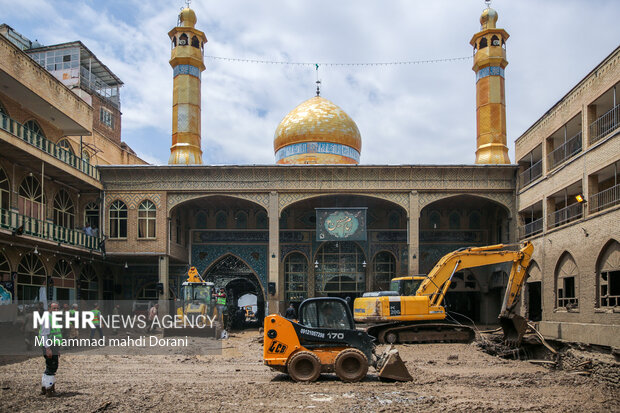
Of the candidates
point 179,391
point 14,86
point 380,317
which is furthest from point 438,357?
point 14,86

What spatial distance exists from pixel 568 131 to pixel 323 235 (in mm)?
11805

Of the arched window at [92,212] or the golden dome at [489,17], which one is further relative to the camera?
the golden dome at [489,17]

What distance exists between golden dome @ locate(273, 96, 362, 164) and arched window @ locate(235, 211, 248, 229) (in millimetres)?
4156

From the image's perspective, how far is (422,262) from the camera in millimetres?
34062

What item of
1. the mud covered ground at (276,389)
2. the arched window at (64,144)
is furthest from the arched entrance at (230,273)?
the mud covered ground at (276,389)

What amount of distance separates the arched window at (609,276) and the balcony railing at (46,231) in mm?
19317

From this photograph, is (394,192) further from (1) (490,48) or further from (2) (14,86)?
(2) (14,86)

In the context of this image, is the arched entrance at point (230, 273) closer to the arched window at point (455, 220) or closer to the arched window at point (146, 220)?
the arched window at point (146, 220)

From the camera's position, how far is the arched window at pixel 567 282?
22.9 meters

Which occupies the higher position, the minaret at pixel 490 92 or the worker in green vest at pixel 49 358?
the minaret at pixel 490 92

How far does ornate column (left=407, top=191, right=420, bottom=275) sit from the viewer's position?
1165 inches

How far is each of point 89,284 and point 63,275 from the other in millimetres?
2610

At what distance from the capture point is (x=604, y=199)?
22406 millimetres

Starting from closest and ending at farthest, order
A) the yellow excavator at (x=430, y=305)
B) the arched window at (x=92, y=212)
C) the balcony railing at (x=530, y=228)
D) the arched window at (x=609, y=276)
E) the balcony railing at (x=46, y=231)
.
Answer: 1. the arched window at (x=609, y=276)
2. the yellow excavator at (x=430, y=305)
3. the balcony railing at (x=46, y=231)
4. the balcony railing at (x=530, y=228)
5. the arched window at (x=92, y=212)
